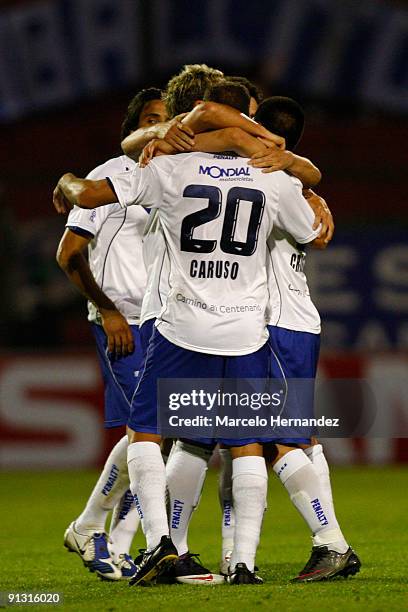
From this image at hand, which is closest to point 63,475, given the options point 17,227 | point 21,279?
point 21,279

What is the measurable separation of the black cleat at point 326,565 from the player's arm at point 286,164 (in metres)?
1.46

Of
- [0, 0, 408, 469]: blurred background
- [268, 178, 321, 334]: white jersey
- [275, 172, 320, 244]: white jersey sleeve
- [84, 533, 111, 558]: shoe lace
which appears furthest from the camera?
[0, 0, 408, 469]: blurred background

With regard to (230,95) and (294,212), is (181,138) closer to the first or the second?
(230,95)

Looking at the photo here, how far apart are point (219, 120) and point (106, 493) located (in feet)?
5.96

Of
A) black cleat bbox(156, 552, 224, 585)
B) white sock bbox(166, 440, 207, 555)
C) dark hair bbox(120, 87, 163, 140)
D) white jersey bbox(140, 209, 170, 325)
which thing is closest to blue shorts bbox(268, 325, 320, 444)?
white sock bbox(166, 440, 207, 555)

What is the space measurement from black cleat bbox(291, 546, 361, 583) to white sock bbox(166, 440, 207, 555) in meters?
0.50

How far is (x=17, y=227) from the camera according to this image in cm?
1634

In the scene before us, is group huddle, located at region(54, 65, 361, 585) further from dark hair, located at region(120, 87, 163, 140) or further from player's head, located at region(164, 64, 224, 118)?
dark hair, located at region(120, 87, 163, 140)

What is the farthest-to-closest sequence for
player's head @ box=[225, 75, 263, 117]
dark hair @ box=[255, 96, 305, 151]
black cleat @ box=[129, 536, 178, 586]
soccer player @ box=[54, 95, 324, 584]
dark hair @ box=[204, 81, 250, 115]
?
player's head @ box=[225, 75, 263, 117] → dark hair @ box=[255, 96, 305, 151] → dark hair @ box=[204, 81, 250, 115] → soccer player @ box=[54, 95, 324, 584] → black cleat @ box=[129, 536, 178, 586]

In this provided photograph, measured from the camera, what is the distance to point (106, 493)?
5.45 meters

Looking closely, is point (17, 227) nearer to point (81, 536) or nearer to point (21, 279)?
point (21, 279)

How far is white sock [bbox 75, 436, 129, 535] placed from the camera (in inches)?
215

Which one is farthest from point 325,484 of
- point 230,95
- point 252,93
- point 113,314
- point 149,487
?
point 252,93

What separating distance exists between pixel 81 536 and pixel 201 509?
11.4ft
